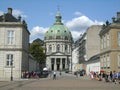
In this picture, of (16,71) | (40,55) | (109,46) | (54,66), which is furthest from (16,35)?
(54,66)

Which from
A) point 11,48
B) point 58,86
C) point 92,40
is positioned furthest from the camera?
point 92,40

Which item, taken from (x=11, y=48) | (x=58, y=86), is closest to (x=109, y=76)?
(x=11, y=48)

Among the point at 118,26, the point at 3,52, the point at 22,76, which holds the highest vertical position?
the point at 118,26

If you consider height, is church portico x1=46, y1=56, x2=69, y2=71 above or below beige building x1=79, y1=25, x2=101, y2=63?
below

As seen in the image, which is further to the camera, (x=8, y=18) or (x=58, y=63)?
(x=58, y=63)

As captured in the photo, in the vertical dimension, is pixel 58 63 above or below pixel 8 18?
below

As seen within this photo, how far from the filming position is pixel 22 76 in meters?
54.8

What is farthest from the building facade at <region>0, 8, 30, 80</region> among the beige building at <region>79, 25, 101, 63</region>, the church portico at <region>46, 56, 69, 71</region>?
the church portico at <region>46, 56, 69, 71</region>

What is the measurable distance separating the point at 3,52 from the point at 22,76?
5267mm

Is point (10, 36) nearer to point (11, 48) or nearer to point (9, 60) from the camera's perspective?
point (11, 48)

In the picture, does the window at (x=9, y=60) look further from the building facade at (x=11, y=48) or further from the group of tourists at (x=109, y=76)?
the group of tourists at (x=109, y=76)

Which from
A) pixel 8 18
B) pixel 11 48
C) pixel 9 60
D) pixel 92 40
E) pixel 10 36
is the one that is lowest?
pixel 9 60

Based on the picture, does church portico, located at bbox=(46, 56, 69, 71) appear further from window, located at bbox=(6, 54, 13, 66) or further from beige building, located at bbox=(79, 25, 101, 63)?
window, located at bbox=(6, 54, 13, 66)

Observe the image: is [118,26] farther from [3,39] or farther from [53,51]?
[53,51]
